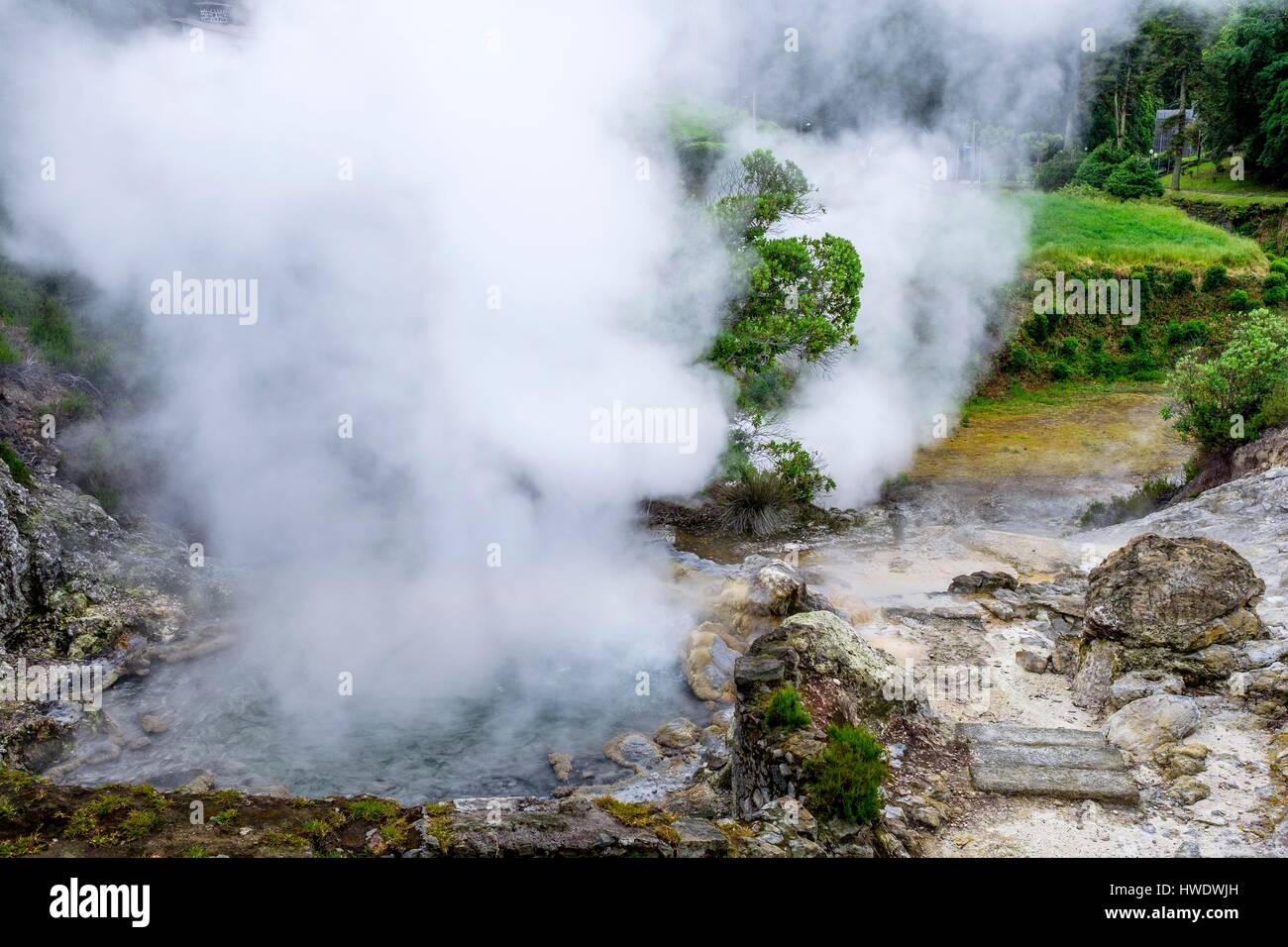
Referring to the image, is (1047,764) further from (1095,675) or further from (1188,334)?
(1188,334)

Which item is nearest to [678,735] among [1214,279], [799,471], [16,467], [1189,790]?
[1189,790]

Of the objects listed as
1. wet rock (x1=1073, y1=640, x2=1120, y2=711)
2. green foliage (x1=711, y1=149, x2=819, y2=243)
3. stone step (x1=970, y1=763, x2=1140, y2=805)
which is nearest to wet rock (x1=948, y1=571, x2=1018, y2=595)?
wet rock (x1=1073, y1=640, x2=1120, y2=711)

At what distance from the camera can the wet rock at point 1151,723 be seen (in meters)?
6.61

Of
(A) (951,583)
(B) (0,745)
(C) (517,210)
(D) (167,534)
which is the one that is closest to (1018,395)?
(A) (951,583)

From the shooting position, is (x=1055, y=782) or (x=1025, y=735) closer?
(x=1055, y=782)

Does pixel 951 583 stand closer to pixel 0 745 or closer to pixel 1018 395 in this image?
pixel 0 745

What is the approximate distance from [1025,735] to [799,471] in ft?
24.3

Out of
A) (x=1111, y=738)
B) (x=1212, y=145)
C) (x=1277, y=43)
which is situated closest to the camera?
(x=1111, y=738)

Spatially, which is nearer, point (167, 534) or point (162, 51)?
point (167, 534)

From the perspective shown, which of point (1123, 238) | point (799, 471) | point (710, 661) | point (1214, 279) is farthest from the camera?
point (1123, 238)

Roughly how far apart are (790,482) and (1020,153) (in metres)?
24.6

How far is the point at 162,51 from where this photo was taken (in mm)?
12688
